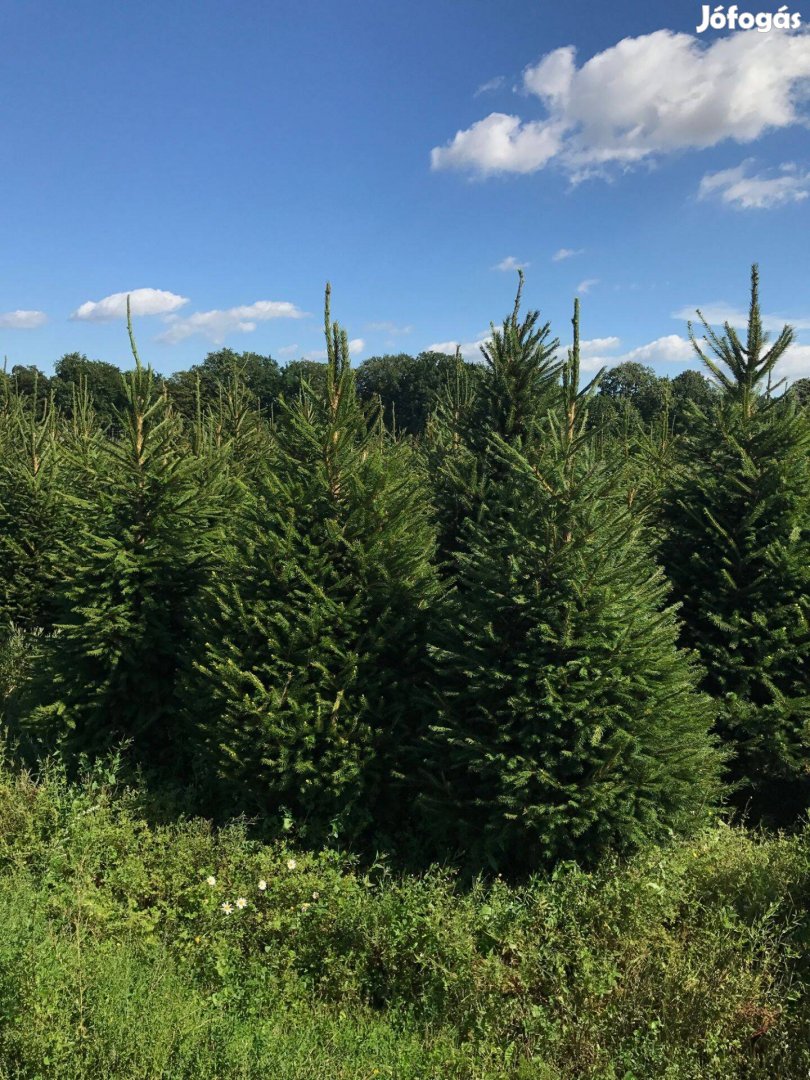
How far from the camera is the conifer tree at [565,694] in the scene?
18.1 feet

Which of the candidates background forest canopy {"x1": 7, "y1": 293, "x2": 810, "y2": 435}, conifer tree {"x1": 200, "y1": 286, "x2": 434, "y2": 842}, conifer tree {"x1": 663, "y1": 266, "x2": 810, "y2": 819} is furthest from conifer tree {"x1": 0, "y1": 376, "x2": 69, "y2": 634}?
background forest canopy {"x1": 7, "y1": 293, "x2": 810, "y2": 435}

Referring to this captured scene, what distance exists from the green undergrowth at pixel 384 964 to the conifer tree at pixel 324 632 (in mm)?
612

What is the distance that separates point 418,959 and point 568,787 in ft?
5.49

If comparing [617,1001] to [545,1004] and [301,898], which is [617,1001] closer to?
[545,1004]

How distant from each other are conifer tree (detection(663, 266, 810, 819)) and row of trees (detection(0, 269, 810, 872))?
0.03m

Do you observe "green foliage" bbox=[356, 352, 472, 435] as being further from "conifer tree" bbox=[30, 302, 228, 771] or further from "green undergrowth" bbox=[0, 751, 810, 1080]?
"green undergrowth" bbox=[0, 751, 810, 1080]

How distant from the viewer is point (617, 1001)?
15.7 ft

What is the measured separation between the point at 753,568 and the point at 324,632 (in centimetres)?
467

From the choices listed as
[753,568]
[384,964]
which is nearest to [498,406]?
[753,568]

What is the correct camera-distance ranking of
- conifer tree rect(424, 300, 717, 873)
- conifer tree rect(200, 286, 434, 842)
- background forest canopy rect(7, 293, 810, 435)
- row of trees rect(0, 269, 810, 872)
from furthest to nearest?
1. background forest canopy rect(7, 293, 810, 435)
2. conifer tree rect(200, 286, 434, 842)
3. row of trees rect(0, 269, 810, 872)
4. conifer tree rect(424, 300, 717, 873)

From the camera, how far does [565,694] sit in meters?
5.55

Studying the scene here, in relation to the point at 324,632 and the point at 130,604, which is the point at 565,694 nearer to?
the point at 324,632

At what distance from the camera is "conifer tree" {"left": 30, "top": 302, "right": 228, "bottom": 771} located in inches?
315

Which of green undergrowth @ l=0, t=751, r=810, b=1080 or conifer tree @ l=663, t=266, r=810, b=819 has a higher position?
conifer tree @ l=663, t=266, r=810, b=819
